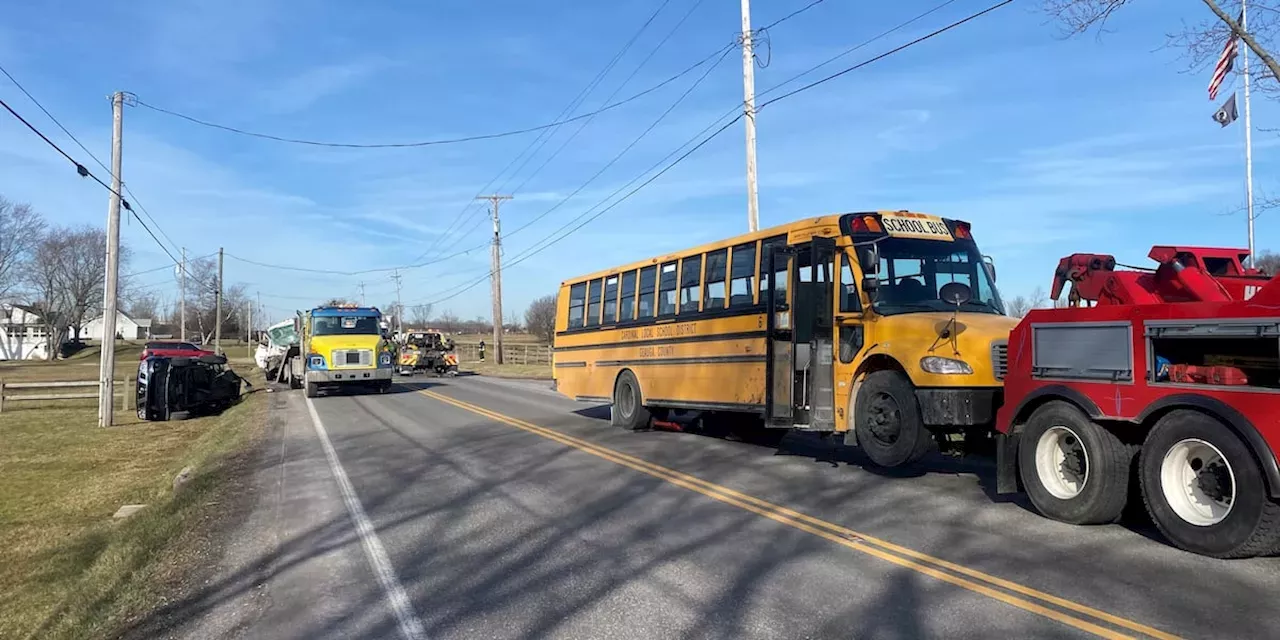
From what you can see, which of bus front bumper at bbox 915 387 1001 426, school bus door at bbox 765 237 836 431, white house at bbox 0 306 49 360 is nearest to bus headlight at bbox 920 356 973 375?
bus front bumper at bbox 915 387 1001 426

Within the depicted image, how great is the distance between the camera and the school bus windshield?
9.09 m

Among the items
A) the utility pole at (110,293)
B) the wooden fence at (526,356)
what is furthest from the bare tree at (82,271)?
the utility pole at (110,293)

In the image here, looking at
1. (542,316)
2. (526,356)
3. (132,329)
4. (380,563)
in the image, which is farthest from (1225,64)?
(132,329)

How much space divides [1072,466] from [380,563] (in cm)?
569

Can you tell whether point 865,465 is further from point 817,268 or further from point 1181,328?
point 1181,328

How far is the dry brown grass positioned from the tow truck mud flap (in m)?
6.80

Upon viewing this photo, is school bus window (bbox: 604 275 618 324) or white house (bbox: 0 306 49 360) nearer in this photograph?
school bus window (bbox: 604 275 618 324)

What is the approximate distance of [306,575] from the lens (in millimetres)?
6168

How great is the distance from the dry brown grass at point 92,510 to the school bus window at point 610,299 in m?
6.68

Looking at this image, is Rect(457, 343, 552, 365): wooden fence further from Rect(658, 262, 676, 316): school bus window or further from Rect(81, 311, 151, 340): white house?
Rect(81, 311, 151, 340): white house

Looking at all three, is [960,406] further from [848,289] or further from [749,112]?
[749,112]

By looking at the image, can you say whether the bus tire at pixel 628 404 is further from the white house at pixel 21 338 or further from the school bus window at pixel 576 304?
the white house at pixel 21 338

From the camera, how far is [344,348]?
25250 mm

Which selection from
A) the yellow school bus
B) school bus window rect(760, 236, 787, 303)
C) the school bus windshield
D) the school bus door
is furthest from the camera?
school bus window rect(760, 236, 787, 303)
